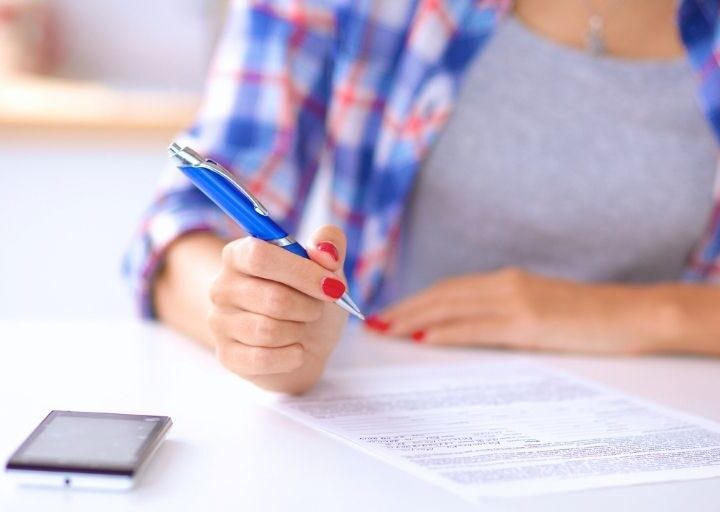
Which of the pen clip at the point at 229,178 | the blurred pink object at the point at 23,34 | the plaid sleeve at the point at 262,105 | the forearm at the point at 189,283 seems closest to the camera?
the pen clip at the point at 229,178

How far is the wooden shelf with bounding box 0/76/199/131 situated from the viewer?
1.73 metres

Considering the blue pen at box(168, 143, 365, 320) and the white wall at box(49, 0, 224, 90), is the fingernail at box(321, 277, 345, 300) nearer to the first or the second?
the blue pen at box(168, 143, 365, 320)

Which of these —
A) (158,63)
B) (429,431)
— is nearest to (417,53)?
(429,431)

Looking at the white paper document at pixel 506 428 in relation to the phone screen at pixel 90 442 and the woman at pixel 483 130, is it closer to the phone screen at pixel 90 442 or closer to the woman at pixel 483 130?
the phone screen at pixel 90 442

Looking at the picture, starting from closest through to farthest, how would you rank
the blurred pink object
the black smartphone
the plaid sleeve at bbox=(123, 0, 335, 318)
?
the black smartphone
the plaid sleeve at bbox=(123, 0, 335, 318)
the blurred pink object

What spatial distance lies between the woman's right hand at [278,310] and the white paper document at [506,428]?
0.03 meters

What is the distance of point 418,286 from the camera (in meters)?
1.18

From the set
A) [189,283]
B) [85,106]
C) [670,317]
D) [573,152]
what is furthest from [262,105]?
[85,106]

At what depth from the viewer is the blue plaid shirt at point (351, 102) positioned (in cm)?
101

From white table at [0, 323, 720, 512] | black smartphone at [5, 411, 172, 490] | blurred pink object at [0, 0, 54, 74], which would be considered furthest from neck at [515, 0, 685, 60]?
blurred pink object at [0, 0, 54, 74]

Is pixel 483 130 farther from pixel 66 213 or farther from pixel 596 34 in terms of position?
pixel 66 213

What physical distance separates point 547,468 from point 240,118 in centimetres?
58

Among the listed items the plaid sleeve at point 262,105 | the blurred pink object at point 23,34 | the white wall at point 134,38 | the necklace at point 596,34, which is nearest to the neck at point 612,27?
the necklace at point 596,34

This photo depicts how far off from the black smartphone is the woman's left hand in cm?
36
